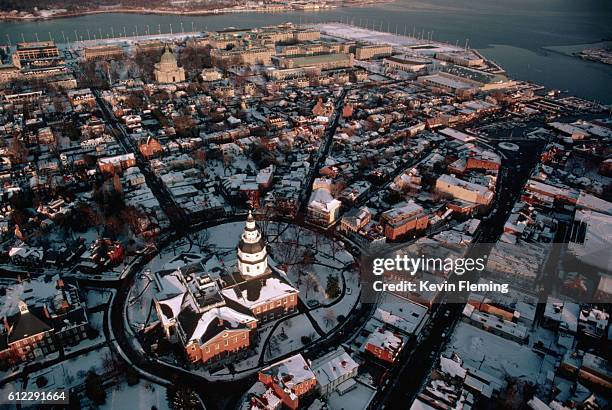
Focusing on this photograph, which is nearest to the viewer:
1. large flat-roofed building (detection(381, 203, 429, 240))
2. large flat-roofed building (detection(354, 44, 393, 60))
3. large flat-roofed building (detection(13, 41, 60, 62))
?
large flat-roofed building (detection(381, 203, 429, 240))

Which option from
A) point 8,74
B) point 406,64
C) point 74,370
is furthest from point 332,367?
point 8,74

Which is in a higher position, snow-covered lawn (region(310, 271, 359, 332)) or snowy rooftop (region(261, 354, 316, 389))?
snowy rooftop (region(261, 354, 316, 389))

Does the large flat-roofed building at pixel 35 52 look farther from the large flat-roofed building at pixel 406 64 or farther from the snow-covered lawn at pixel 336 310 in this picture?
the snow-covered lawn at pixel 336 310

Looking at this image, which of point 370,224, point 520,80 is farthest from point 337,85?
point 370,224

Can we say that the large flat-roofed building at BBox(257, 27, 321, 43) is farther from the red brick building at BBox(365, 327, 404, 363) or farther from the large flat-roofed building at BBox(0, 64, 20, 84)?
the red brick building at BBox(365, 327, 404, 363)

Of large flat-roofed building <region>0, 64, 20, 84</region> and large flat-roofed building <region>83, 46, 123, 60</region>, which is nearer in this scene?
large flat-roofed building <region>0, 64, 20, 84</region>

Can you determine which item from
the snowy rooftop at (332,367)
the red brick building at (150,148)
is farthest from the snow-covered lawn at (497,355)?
the red brick building at (150,148)

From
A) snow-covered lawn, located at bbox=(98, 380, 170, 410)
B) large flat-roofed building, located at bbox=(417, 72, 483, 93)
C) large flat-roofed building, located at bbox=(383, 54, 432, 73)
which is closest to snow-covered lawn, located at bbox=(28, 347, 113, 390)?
snow-covered lawn, located at bbox=(98, 380, 170, 410)
